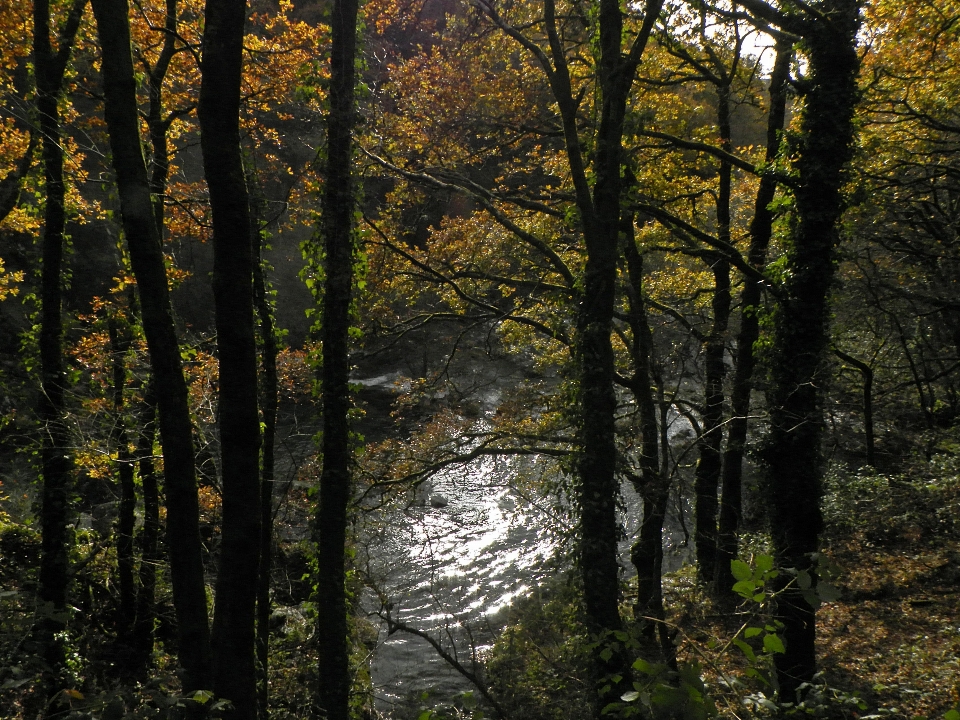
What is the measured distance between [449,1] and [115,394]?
8.56 m

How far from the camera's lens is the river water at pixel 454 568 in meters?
12.4

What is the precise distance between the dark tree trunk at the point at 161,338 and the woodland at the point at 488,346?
23mm

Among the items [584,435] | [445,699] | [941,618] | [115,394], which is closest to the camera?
[584,435]

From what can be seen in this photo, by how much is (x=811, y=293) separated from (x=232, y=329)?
665 centimetres

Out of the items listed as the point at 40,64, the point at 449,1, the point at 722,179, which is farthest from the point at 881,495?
the point at 40,64

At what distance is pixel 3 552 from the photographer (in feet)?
35.4

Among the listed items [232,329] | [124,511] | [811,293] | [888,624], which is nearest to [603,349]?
[811,293]

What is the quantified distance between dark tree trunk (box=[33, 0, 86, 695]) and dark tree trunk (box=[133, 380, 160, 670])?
3.60 ft

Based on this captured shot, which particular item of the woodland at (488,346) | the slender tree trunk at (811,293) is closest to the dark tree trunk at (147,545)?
the woodland at (488,346)

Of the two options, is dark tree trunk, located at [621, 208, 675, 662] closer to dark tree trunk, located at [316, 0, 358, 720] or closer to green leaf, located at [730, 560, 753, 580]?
dark tree trunk, located at [316, 0, 358, 720]

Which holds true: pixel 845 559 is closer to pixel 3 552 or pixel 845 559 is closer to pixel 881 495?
pixel 881 495

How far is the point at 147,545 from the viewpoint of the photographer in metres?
10.7

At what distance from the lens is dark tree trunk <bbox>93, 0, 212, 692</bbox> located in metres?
Result: 5.35

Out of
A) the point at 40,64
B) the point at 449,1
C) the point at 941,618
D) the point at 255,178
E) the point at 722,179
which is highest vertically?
the point at 449,1
